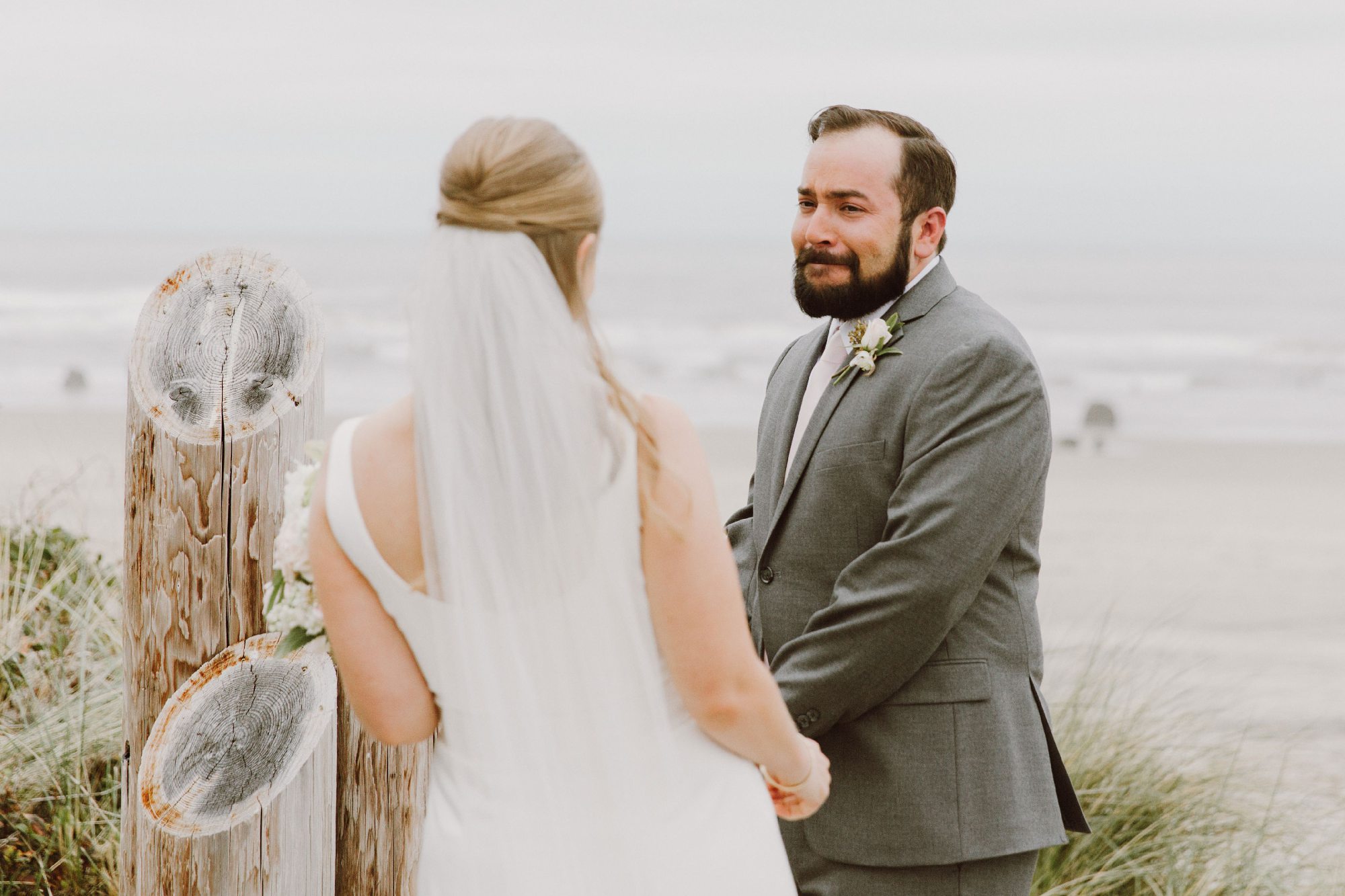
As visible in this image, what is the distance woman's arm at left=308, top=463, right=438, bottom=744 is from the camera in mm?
1954

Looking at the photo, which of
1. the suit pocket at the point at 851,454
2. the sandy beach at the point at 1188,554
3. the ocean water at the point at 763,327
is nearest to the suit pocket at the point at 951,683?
the suit pocket at the point at 851,454

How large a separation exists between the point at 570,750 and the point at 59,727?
2722 mm

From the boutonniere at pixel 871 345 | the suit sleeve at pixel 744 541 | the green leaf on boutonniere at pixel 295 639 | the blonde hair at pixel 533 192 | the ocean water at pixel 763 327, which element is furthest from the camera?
the ocean water at pixel 763 327

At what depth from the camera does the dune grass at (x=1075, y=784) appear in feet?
12.5

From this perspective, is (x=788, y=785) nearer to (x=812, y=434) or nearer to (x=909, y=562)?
(x=909, y=562)

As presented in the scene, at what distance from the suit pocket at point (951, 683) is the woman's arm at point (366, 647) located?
1129 mm

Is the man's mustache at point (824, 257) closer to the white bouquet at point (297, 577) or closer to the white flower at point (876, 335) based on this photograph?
the white flower at point (876, 335)

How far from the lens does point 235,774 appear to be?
9.15 feet

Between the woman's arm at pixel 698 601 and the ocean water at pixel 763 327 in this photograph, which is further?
the ocean water at pixel 763 327

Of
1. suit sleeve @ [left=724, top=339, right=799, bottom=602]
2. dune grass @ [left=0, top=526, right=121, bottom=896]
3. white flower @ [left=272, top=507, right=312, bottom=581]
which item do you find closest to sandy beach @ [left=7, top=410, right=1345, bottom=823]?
dune grass @ [left=0, top=526, right=121, bottom=896]

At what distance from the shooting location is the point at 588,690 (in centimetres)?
198

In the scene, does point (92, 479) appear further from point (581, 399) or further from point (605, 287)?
point (605, 287)

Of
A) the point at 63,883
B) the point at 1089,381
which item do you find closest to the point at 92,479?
the point at 63,883

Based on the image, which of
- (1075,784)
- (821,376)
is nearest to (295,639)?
(821,376)
